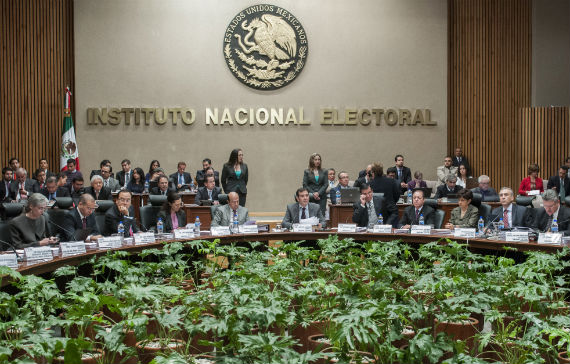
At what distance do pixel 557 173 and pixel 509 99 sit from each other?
1831mm

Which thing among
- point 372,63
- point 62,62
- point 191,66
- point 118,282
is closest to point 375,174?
point 372,63

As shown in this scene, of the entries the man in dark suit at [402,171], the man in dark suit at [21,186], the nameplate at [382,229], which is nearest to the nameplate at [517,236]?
the nameplate at [382,229]

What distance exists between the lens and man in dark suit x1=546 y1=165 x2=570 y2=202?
10305 millimetres

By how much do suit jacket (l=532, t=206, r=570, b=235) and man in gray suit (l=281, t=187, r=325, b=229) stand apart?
2216 mm

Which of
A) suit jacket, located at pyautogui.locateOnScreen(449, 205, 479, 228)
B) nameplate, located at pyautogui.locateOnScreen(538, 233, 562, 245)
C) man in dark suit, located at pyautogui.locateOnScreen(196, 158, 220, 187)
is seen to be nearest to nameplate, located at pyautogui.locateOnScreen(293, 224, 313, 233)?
suit jacket, located at pyautogui.locateOnScreen(449, 205, 479, 228)

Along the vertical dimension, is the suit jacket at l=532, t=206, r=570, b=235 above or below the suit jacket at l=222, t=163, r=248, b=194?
below

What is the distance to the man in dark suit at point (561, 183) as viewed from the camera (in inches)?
406

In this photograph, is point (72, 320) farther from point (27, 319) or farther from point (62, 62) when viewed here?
point (62, 62)

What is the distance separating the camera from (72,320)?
9.52 feet

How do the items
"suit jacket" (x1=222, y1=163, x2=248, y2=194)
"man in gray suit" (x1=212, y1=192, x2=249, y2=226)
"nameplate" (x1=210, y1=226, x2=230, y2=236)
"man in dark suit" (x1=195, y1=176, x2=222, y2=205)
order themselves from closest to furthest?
"nameplate" (x1=210, y1=226, x2=230, y2=236) < "man in gray suit" (x1=212, y1=192, x2=249, y2=226) < "man in dark suit" (x1=195, y1=176, x2=222, y2=205) < "suit jacket" (x1=222, y1=163, x2=248, y2=194)

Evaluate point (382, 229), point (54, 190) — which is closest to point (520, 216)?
point (382, 229)

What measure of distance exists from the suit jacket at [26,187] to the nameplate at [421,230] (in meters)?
5.76

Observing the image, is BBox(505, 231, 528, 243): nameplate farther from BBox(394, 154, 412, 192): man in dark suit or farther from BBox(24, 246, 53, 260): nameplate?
BBox(394, 154, 412, 192): man in dark suit

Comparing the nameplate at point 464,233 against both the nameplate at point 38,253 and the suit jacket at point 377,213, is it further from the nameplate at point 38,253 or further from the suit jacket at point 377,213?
the nameplate at point 38,253
